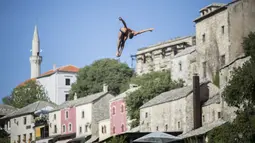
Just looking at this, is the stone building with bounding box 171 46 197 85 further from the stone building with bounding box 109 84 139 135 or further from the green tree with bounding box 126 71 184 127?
the stone building with bounding box 109 84 139 135

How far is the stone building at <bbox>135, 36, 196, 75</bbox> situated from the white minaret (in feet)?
130

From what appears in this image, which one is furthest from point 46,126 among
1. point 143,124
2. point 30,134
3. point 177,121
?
point 177,121

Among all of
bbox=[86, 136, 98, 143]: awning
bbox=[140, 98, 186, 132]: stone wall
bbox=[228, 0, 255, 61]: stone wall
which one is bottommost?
bbox=[86, 136, 98, 143]: awning

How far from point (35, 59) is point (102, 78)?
135 ft

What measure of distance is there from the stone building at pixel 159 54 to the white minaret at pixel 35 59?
39.7 m

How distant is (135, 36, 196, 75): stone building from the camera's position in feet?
351

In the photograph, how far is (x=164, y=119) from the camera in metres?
75.5

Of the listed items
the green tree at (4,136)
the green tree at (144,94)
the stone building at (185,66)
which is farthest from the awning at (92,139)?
the green tree at (4,136)

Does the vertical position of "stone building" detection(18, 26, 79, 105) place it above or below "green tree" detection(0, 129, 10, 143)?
above

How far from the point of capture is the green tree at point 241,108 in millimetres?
53684

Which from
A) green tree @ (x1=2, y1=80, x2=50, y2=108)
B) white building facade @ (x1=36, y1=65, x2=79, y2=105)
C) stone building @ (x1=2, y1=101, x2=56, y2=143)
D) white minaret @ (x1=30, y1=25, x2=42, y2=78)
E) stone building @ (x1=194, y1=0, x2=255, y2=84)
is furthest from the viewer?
white minaret @ (x1=30, y1=25, x2=42, y2=78)

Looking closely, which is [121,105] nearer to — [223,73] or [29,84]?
[223,73]

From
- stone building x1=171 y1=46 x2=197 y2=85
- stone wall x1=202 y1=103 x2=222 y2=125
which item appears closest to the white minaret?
stone building x1=171 y1=46 x2=197 y2=85

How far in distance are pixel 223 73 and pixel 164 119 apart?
31.2ft
